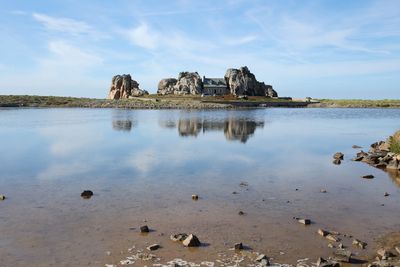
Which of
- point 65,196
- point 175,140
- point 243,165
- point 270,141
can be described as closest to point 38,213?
point 65,196

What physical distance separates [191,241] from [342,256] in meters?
4.31

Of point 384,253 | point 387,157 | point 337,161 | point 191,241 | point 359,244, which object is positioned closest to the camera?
point 384,253

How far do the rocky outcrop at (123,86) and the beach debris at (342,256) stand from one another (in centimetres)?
17902

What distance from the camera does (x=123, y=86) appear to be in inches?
7574

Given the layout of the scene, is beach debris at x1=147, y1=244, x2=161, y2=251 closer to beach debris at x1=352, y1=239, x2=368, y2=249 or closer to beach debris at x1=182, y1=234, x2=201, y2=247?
beach debris at x1=182, y1=234, x2=201, y2=247

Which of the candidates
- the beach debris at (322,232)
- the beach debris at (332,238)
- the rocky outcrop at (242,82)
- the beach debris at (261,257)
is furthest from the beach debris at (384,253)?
the rocky outcrop at (242,82)

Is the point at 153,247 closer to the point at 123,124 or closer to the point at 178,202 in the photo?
the point at 178,202

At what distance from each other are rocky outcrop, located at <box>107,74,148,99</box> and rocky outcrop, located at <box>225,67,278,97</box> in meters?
37.3

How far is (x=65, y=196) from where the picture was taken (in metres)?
18.8

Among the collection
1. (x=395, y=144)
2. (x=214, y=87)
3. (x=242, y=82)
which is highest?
(x=242, y=82)

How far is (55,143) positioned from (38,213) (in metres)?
23.6

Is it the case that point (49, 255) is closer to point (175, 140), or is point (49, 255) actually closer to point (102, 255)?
point (102, 255)

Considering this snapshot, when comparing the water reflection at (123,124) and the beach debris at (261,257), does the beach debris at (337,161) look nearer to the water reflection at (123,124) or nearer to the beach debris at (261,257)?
the beach debris at (261,257)

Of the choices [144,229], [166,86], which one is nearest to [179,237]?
[144,229]
